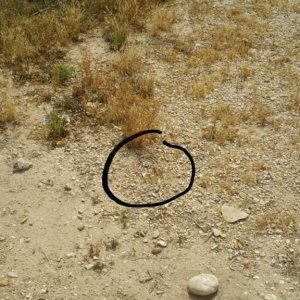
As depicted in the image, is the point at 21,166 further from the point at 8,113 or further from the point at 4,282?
the point at 4,282

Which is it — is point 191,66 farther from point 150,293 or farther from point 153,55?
point 150,293

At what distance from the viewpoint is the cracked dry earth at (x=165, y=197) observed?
3.89 meters

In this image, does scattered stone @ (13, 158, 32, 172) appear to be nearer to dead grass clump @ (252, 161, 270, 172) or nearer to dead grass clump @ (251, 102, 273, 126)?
dead grass clump @ (252, 161, 270, 172)

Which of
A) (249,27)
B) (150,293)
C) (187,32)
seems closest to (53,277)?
(150,293)

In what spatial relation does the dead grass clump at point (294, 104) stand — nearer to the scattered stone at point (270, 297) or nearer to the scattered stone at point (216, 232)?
the scattered stone at point (216, 232)

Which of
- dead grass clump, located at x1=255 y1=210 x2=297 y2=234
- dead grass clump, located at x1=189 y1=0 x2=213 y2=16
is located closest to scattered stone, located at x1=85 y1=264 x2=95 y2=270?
dead grass clump, located at x1=255 y1=210 x2=297 y2=234

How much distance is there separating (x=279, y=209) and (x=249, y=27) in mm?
3900

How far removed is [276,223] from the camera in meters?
4.36

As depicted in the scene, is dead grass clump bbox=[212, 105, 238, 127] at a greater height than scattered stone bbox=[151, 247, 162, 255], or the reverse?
dead grass clump bbox=[212, 105, 238, 127]

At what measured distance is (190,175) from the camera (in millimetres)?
4859

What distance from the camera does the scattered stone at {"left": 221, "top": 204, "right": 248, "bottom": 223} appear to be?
4391 millimetres

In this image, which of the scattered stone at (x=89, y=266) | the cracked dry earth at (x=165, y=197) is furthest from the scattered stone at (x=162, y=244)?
the scattered stone at (x=89, y=266)

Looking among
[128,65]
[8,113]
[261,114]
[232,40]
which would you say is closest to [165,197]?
[261,114]

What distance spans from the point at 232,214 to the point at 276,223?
42 cm
